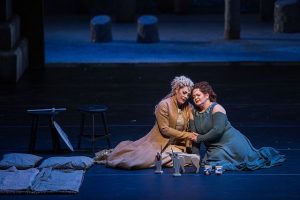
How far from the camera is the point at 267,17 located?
28609 millimetres

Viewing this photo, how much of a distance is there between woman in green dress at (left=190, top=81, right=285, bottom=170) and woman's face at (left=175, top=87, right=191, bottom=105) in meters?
0.07

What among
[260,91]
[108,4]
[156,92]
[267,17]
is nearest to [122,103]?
[156,92]

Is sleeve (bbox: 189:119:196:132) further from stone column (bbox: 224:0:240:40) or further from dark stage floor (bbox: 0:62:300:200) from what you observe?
stone column (bbox: 224:0:240:40)

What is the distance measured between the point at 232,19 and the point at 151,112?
952 cm

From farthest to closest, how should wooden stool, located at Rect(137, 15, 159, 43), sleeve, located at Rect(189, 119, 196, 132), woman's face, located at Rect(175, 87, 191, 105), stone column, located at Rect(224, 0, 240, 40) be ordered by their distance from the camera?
wooden stool, located at Rect(137, 15, 159, 43), stone column, located at Rect(224, 0, 240, 40), sleeve, located at Rect(189, 119, 196, 132), woman's face, located at Rect(175, 87, 191, 105)

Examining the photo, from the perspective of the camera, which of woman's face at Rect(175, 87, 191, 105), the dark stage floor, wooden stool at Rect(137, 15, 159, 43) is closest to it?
the dark stage floor

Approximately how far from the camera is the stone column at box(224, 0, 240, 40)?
23.5 metres

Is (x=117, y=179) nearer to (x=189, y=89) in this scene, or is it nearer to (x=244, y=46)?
(x=189, y=89)

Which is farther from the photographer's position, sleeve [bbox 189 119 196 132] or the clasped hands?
sleeve [bbox 189 119 196 132]

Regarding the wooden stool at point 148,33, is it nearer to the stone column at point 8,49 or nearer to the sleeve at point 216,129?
the stone column at point 8,49

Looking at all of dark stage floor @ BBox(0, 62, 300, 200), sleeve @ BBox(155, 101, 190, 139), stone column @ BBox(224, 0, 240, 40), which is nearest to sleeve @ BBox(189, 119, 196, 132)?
sleeve @ BBox(155, 101, 190, 139)

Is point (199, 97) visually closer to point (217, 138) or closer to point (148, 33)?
point (217, 138)

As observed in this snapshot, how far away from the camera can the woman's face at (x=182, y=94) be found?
10781mm

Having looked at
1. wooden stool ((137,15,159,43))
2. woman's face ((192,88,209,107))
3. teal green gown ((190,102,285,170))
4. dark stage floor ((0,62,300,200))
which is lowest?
wooden stool ((137,15,159,43))
